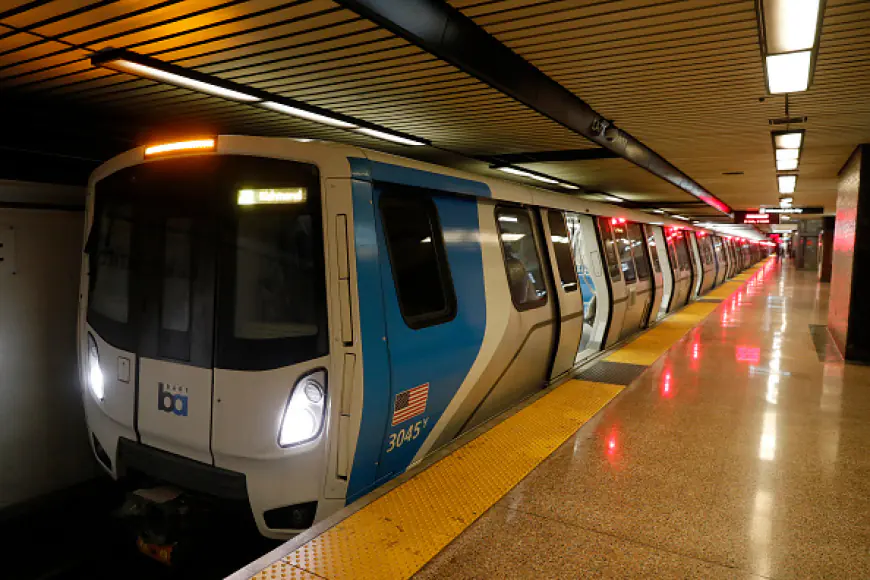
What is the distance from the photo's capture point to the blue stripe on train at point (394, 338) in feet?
10.1

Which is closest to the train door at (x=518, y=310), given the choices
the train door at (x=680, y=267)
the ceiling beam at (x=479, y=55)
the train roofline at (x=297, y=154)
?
the train roofline at (x=297, y=154)

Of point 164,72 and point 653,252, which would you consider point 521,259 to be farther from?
point 653,252

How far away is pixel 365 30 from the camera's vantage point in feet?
12.4

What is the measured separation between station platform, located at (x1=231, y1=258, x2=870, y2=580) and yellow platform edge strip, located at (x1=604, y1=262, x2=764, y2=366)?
1300 mm

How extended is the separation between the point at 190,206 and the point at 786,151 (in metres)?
7.85

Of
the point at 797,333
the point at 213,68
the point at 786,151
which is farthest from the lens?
the point at 797,333

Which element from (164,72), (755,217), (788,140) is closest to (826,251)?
(755,217)

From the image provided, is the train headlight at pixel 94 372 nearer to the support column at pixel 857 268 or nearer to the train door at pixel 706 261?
the support column at pixel 857 268

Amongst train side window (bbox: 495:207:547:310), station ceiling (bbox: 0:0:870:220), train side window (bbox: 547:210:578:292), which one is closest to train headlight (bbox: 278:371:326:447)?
station ceiling (bbox: 0:0:870:220)

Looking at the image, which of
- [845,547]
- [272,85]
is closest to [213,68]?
[272,85]

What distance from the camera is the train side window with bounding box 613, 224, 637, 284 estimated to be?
898 cm

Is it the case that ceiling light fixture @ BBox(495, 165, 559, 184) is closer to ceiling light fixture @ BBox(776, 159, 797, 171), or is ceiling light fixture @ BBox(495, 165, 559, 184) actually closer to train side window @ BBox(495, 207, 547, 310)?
ceiling light fixture @ BBox(776, 159, 797, 171)

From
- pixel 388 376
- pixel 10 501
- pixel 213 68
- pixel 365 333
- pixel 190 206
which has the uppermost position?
pixel 213 68

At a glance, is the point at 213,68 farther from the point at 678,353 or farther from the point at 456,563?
the point at 678,353
